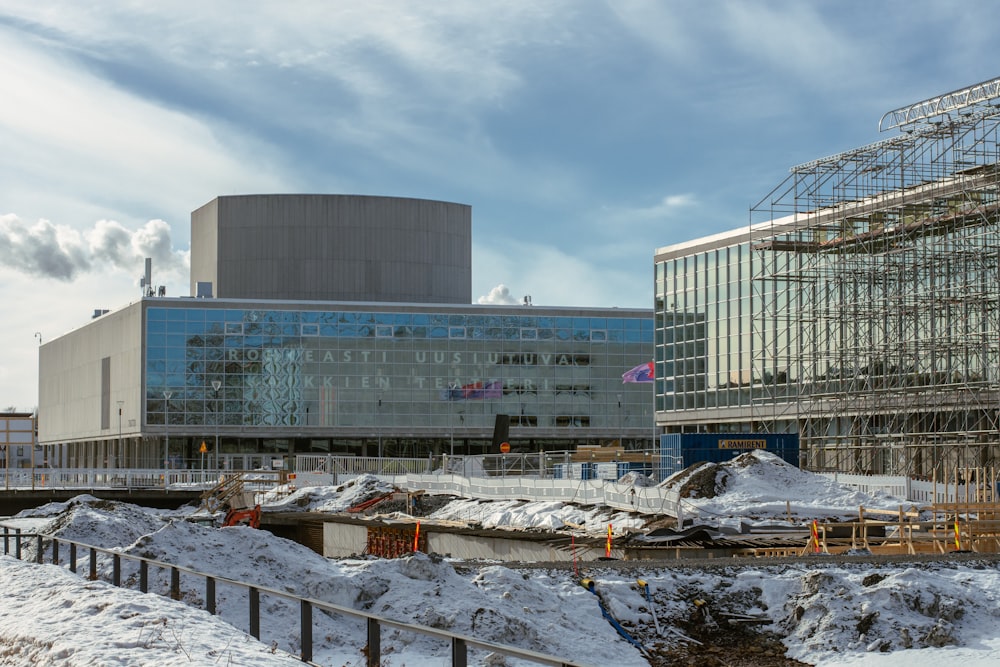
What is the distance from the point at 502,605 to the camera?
903 inches

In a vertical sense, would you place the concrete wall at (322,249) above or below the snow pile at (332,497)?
above

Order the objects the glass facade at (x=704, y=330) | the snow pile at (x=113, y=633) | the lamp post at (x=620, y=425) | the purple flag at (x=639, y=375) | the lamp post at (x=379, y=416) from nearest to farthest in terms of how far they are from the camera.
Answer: the snow pile at (x=113, y=633) → the glass facade at (x=704, y=330) → the purple flag at (x=639, y=375) → the lamp post at (x=379, y=416) → the lamp post at (x=620, y=425)

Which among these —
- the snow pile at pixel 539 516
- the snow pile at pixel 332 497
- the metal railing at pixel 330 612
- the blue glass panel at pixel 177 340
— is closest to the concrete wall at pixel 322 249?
the blue glass panel at pixel 177 340

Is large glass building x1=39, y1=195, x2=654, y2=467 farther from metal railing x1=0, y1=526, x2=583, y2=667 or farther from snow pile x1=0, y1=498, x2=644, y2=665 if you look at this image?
metal railing x1=0, y1=526, x2=583, y2=667

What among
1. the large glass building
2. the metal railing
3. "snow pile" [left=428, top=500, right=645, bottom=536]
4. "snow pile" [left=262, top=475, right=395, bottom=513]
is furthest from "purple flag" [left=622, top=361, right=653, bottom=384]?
the metal railing

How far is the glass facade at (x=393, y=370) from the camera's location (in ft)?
358

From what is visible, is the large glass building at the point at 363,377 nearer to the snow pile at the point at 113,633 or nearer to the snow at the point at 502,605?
the snow at the point at 502,605

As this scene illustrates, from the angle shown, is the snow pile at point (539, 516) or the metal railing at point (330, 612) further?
the snow pile at point (539, 516)

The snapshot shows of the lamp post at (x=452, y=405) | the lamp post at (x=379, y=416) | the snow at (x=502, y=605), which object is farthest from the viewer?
the lamp post at (x=452, y=405)

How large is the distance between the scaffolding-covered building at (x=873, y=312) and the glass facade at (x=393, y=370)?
98.2ft

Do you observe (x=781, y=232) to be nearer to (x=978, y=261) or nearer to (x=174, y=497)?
(x=978, y=261)

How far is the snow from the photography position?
17.1 meters

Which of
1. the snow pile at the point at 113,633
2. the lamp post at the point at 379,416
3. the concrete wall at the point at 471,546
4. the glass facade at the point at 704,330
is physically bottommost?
the concrete wall at the point at 471,546

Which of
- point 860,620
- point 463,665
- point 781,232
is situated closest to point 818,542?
point 860,620
